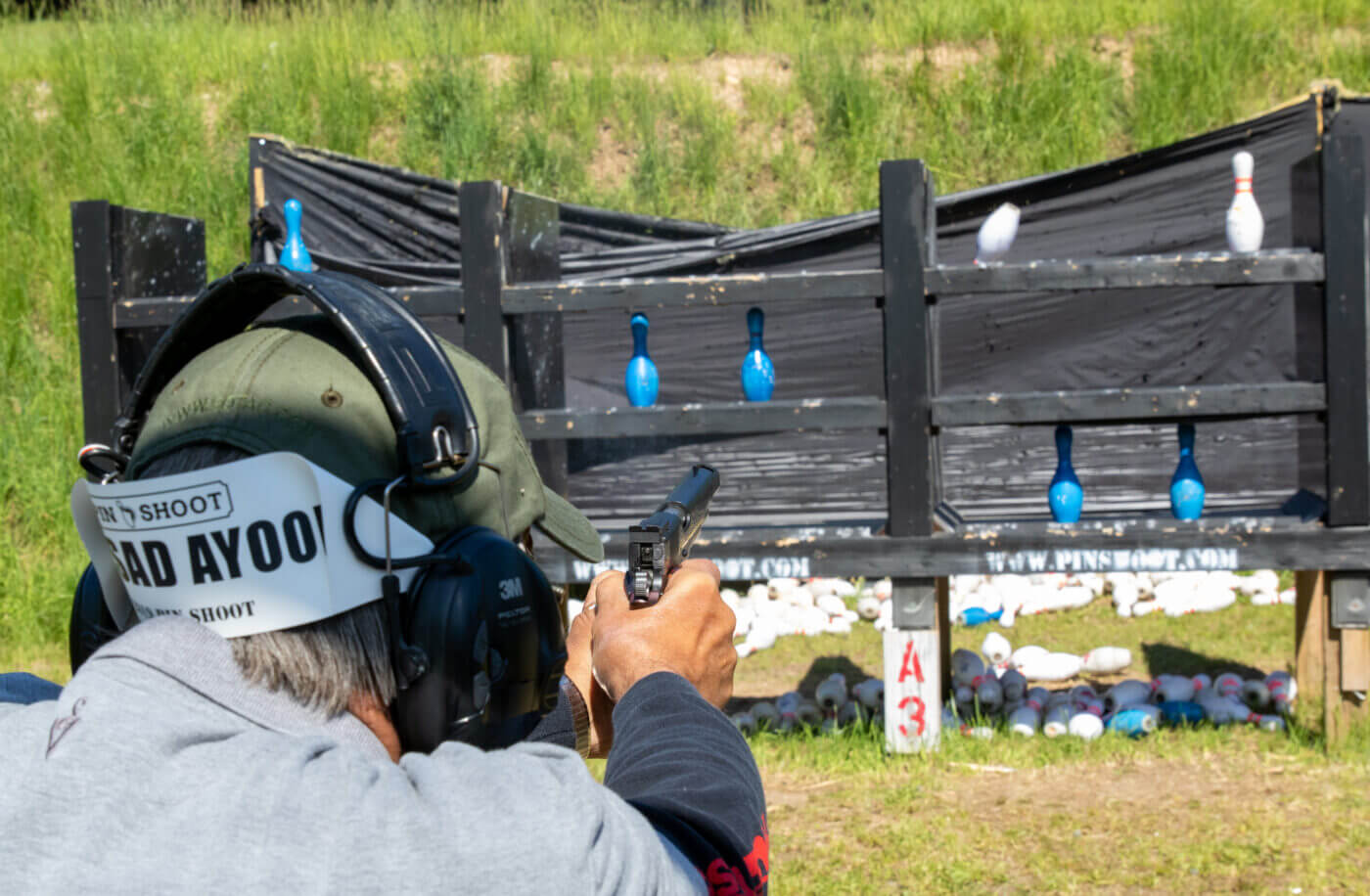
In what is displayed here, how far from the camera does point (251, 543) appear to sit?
0.98 m

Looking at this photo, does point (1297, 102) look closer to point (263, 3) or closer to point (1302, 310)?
point (1302, 310)

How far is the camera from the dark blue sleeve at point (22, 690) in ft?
3.71

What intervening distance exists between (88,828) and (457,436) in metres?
0.41

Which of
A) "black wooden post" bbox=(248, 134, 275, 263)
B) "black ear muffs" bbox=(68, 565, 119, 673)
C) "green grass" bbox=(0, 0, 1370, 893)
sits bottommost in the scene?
"black ear muffs" bbox=(68, 565, 119, 673)

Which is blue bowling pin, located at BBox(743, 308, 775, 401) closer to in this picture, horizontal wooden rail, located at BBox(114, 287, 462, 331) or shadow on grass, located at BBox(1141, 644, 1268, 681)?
horizontal wooden rail, located at BBox(114, 287, 462, 331)

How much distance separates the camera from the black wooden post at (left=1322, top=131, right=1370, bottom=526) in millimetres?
3867

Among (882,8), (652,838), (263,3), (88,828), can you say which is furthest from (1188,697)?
(263,3)

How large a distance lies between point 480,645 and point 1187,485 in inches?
140

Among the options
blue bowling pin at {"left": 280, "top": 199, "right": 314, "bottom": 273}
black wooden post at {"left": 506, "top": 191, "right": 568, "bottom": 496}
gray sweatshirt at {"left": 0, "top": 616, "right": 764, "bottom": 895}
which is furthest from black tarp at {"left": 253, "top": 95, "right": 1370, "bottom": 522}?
gray sweatshirt at {"left": 0, "top": 616, "right": 764, "bottom": 895}

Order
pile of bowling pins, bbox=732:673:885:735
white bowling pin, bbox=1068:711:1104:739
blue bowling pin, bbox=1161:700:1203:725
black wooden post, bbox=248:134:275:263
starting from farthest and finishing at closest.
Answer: black wooden post, bbox=248:134:275:263 → pile of bowling pins, bbox=732:673:885:735 → blue bowling pin, bbox=1161:700:1203:725 → white bowling pin, bbox=1068:711:1104:739

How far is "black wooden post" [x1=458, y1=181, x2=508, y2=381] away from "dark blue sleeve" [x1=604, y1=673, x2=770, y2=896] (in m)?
3.19

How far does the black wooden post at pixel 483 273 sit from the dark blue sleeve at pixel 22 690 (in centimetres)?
305

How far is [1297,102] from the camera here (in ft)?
17.1

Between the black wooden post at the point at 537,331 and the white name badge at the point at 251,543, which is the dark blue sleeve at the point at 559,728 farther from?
A: the black wooden post at the point at 537,331
